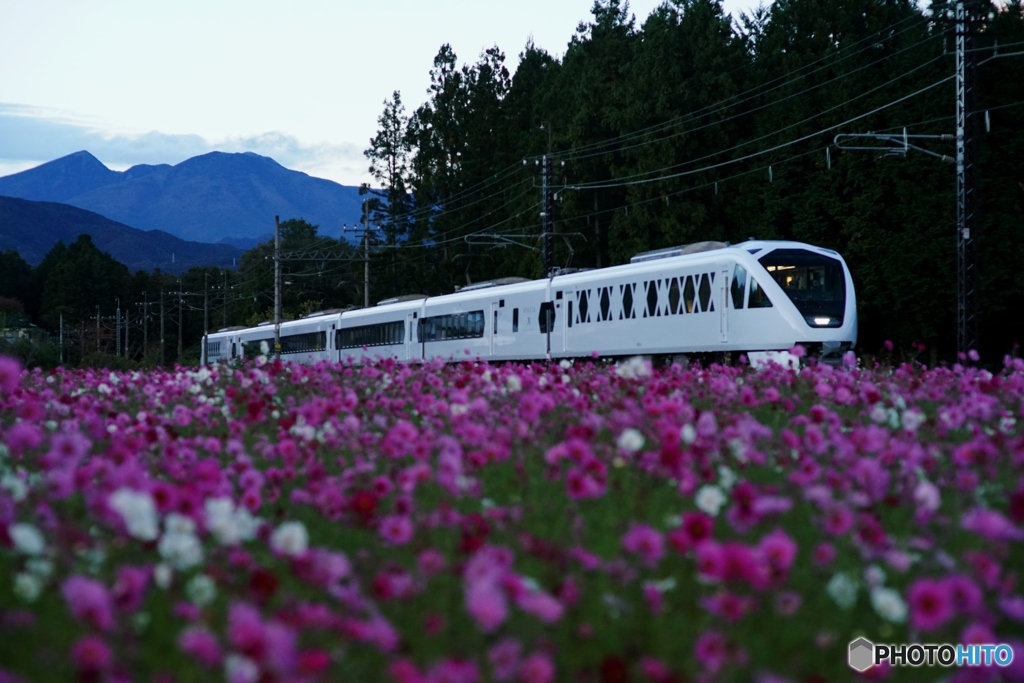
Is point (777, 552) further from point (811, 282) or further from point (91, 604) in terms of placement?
point (811, 282)

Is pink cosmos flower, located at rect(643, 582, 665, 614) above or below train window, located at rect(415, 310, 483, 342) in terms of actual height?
below

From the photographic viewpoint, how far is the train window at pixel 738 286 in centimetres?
2464

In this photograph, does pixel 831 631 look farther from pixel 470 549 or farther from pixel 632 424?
pixel 632 424

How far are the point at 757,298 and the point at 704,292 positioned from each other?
162 cm

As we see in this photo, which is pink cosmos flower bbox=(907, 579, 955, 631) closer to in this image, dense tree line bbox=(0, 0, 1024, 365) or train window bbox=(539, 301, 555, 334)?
dense tree line bbox=(0, 0, 1024, 365)

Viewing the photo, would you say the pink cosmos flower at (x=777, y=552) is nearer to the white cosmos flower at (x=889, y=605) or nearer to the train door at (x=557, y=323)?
the white cosmos flower at (x=889, y=605)

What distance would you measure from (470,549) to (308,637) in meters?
0.66

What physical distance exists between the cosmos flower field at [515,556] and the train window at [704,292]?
1734cm

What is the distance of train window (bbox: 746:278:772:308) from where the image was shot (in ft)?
79.6

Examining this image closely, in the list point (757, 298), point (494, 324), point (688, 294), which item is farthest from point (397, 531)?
point (494, 324)

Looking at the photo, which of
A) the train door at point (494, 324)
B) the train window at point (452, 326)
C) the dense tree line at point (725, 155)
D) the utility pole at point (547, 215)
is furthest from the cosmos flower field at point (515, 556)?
the utility pole at point (547, 215)

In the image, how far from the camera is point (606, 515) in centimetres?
623

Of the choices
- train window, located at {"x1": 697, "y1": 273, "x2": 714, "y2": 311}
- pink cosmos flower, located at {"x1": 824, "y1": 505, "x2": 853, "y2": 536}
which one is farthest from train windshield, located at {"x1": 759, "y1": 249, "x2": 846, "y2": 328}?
pink cosmos flower, located at {"x1": 824, "y1": 505, "x2": 853, "y2": 536}

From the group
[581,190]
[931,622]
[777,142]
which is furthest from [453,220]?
[931,622]
